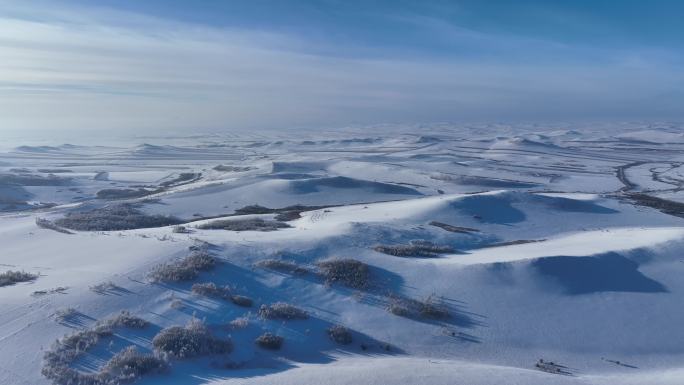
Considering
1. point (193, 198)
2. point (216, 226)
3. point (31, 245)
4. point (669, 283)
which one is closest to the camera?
point (669, 283)

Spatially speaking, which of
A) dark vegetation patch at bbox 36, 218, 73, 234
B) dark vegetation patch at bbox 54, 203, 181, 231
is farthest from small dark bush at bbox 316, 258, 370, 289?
dark vegetation patch at bbox 54, 203, 181, 231

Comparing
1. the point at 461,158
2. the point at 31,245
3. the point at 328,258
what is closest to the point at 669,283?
the point at 328,258

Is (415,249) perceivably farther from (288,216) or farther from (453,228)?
(288,216)

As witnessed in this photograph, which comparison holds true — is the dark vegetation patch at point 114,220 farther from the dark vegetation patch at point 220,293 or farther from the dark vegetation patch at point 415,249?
the dark vegetation patch at point 415,249

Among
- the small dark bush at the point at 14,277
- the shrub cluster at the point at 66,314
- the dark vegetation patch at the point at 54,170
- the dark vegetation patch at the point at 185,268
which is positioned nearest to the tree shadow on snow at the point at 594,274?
the dark vegetation patch at the point at 185,268

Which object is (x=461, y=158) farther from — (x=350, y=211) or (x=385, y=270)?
(x=385, y=270)

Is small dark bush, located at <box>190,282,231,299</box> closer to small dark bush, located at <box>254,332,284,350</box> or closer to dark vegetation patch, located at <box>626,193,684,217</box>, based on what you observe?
small dark bush, located at <box>254,332,284,350</box>

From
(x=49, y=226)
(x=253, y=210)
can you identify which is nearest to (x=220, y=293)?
(x=49, y=226)
